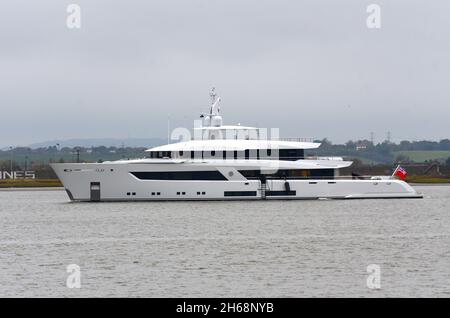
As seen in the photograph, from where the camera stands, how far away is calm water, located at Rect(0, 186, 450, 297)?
1325 inches

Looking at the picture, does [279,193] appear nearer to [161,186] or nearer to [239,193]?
[239,193]

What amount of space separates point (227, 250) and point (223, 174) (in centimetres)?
2885

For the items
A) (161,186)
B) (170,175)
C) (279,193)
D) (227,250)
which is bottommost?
(227,250)

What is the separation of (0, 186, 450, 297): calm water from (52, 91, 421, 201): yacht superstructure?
219 cm

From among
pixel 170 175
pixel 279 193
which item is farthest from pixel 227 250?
pixel 279 193

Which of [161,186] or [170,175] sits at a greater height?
[170,175]

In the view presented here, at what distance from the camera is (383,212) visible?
213ft

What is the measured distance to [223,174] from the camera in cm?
7219

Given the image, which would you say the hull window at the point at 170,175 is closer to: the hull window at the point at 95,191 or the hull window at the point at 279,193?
the hull window at the point at 95,191

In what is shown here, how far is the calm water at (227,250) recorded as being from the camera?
33.7 m

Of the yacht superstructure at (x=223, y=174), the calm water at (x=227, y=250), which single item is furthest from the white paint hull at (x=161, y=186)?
the calm water at (x=227, y=250)

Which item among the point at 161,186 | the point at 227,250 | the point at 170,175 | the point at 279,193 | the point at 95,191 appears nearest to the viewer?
the point at 227,250

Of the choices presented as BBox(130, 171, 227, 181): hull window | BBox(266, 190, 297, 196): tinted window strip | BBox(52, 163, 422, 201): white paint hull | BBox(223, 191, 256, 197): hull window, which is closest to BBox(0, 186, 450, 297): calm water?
BBox(52, 163, 422, 201): white paint hull
